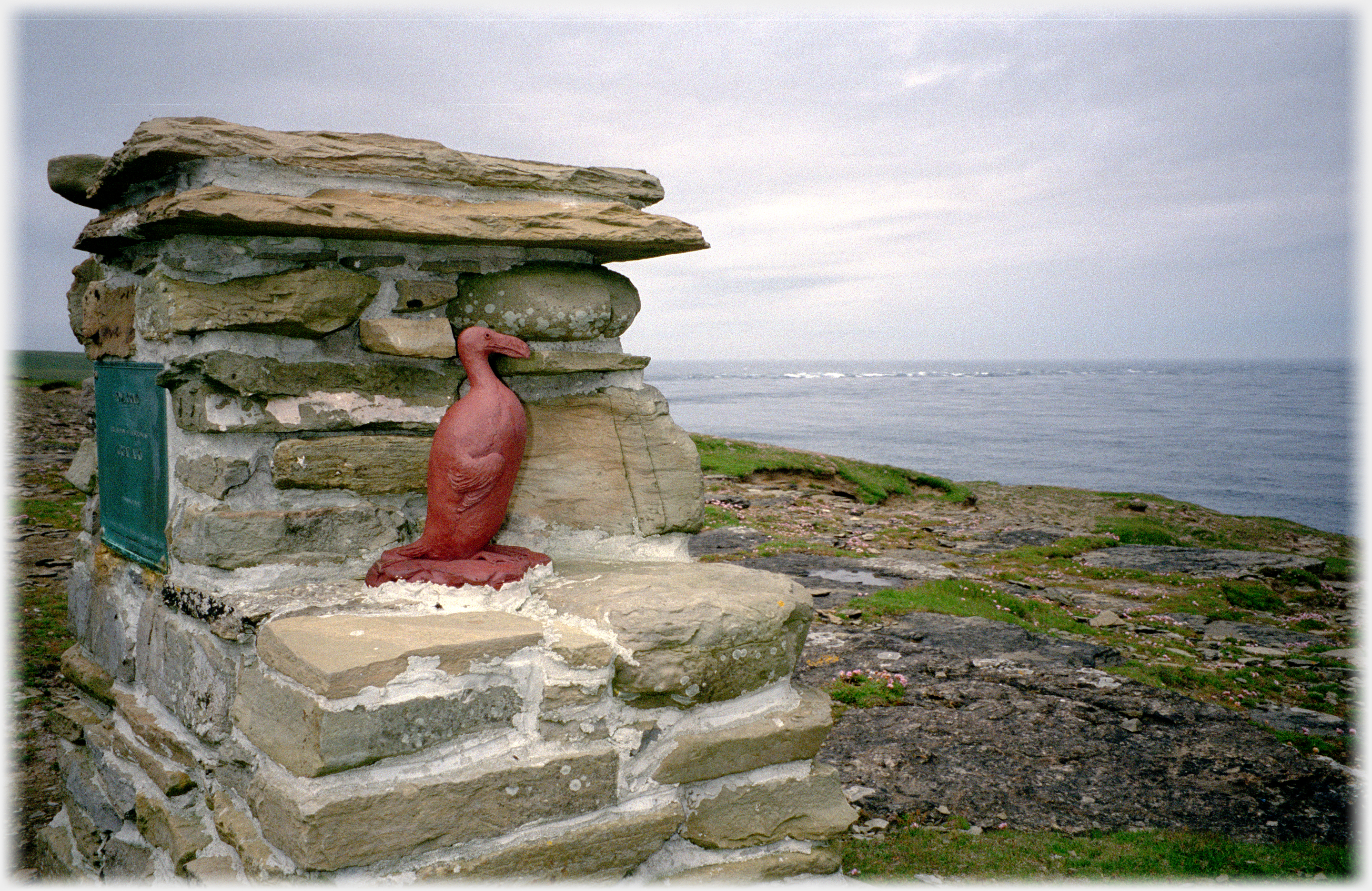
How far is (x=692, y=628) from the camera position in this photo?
2.83m

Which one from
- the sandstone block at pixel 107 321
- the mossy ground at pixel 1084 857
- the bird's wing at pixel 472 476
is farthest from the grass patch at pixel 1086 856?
the sandstone block at pixel 107 321

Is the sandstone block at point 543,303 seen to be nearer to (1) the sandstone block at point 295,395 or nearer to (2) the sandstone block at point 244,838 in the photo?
(1) the sandstone block at point 295,395

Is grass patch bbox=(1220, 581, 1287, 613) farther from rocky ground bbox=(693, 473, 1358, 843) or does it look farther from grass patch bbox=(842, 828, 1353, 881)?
grass patch bbox=(842, 828, 1353, 881)

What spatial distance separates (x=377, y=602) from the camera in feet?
9.75

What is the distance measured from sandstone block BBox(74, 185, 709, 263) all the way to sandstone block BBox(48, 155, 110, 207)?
1.04ft

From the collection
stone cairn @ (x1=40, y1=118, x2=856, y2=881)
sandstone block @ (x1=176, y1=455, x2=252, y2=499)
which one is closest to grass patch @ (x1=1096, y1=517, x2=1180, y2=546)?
stone cairn @ (x1=40, y1=118, x2=856, y2=881)

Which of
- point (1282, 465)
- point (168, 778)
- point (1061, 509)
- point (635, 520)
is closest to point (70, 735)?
point (168, 778)

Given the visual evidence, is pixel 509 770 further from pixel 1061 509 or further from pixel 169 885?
pixel 1061 509

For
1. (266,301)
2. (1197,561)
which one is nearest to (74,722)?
(266,301)

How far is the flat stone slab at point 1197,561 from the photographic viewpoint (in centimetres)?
1130

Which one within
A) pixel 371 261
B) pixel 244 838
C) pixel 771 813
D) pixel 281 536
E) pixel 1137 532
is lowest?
Answer: pixel 1137 532

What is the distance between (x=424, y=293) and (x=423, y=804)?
6.12 feet

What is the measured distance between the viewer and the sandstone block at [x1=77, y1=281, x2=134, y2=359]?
3508mm

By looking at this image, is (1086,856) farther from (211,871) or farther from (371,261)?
(371,261)
